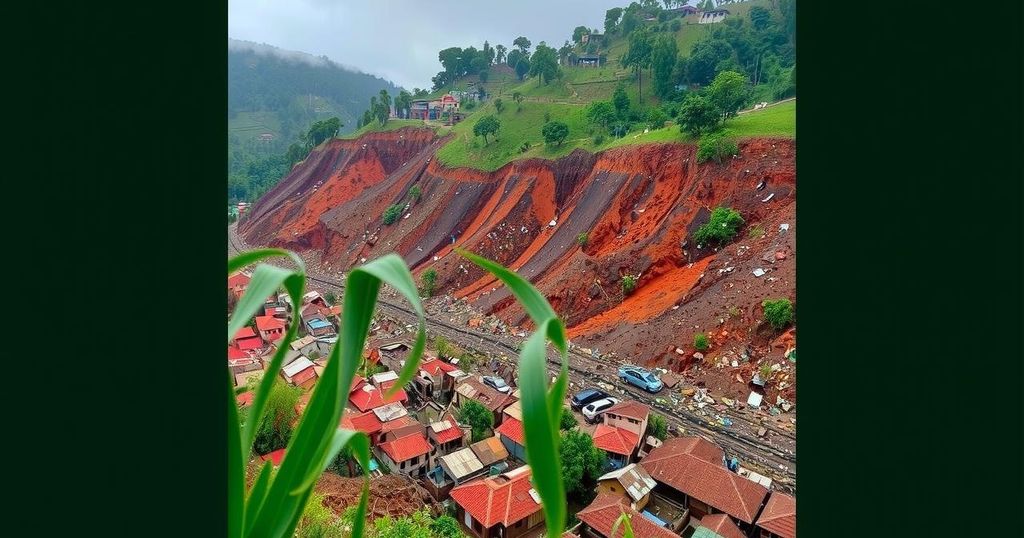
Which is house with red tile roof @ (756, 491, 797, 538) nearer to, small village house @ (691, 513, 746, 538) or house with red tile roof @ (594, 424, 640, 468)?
small village house @ (691, 513, 746, 538)

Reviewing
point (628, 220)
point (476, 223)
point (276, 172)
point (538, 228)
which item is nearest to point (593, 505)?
point (628, 220)

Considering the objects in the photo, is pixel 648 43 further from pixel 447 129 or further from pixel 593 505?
pixel 593 505

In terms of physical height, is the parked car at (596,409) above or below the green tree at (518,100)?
below

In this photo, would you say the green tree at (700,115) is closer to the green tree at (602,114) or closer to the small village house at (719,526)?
the green tree at (602,114)

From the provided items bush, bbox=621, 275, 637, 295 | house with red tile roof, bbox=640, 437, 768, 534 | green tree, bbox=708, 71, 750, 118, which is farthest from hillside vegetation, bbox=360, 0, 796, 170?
house with red tile roof, bbox=640, 437, 768, 534

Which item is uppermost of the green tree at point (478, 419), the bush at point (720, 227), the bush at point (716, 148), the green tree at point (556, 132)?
the green tree at point (556, 132)

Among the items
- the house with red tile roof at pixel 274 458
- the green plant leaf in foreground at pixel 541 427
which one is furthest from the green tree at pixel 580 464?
the green plant leaf in foreground at pixel 541 427

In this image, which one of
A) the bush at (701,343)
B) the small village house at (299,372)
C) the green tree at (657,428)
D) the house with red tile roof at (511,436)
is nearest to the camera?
the house with red tile roof at (511,436)

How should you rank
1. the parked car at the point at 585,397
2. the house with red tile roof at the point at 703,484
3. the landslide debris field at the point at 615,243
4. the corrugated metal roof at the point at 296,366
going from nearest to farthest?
1. the house with red tile roof at the point at 703,484
2. the corrugated metal roof at the point at 296,366
3. the parked car at the point at 585,397
4. the landslide debris field at the point at 615,243
